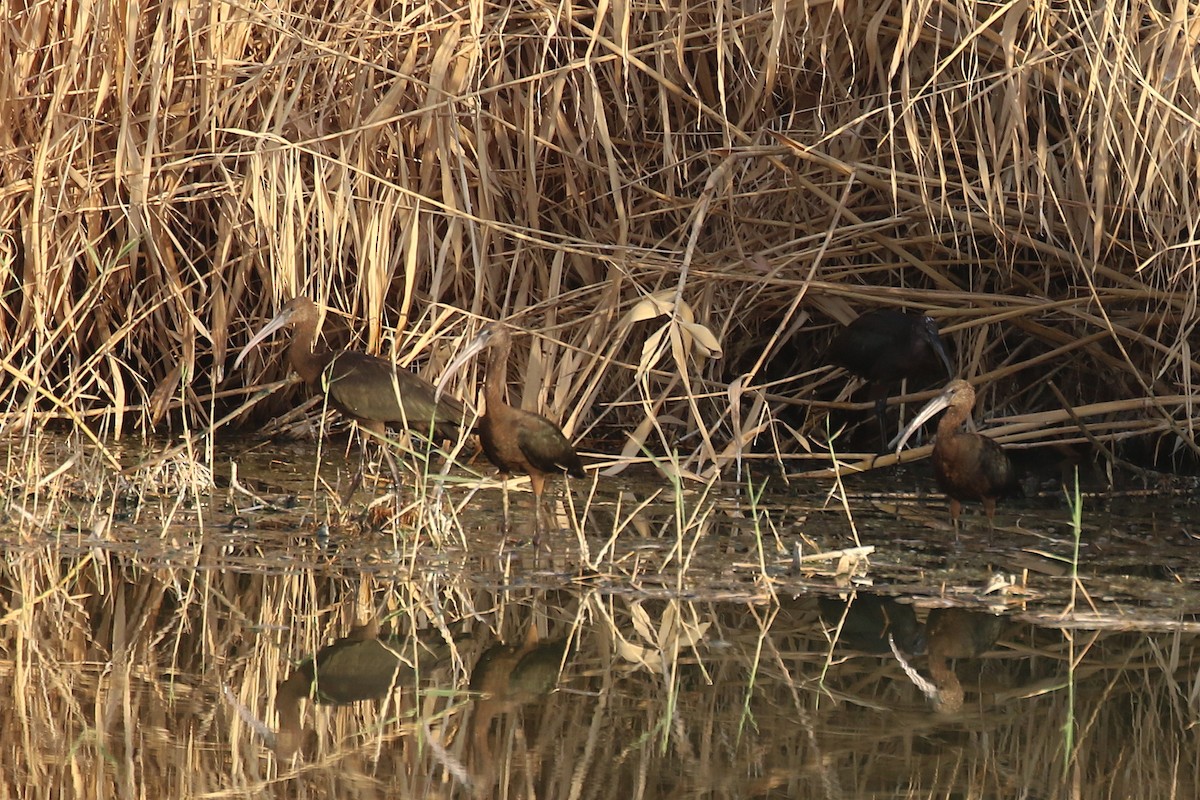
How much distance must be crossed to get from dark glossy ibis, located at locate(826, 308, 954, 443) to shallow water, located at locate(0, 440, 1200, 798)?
0.72m

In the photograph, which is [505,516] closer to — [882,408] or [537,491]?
[537,491]

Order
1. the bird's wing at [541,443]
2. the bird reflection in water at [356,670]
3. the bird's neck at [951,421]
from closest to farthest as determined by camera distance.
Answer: the bird reflection in water at [356,670] < the bird's wing at [541,443] < the bird's neck at [951,421]

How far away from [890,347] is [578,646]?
3.01 m

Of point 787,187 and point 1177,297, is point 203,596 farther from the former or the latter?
point 1177,297

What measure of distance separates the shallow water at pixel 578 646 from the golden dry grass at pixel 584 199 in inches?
30.5

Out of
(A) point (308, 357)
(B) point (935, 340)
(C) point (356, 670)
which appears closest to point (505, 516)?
(A) point (308, 357)

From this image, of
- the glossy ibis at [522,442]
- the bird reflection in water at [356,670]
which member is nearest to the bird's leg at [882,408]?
the glossy ibis at [522,442]

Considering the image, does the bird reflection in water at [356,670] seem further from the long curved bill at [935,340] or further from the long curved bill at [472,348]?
the long curved bill at [935,340]

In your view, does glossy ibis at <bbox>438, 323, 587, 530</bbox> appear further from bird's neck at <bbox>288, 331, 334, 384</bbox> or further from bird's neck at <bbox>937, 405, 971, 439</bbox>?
bird's neck at <bbox>937, 405, 971, 439</bbox>

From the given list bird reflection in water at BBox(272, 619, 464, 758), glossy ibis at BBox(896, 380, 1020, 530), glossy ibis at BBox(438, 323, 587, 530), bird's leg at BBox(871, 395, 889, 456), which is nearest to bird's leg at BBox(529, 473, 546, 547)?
glossy ibis at BBox(438, 323, 587, 530)

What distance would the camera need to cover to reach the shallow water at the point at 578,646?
11.5ft

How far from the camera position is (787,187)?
279 inches

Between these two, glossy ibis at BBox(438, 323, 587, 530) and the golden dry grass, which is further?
the golden dry grass

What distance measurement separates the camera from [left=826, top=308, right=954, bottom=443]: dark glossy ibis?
7.13 m
